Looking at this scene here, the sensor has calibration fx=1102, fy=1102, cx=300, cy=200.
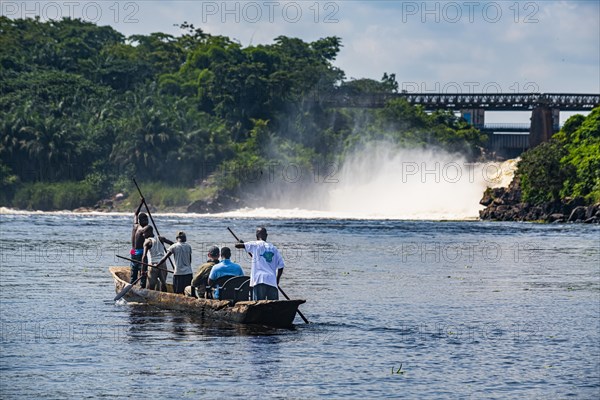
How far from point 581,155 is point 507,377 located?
Answer: 80339 mm

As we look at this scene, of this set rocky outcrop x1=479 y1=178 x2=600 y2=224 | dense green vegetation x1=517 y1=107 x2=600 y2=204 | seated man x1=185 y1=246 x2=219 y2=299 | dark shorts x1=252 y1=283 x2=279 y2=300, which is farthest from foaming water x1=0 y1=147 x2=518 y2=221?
dark shorts x1=252 y1=283 x2=279 y2=300

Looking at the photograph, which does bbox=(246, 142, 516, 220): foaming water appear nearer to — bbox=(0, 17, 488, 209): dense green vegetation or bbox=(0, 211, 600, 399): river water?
bbox=(0, 17, 488, 209): dense green vegetation

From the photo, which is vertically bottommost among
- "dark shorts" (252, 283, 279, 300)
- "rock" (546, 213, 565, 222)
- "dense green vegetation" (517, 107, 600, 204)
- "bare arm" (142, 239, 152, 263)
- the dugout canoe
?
the dugout canoe

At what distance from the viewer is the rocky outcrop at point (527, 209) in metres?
92.3

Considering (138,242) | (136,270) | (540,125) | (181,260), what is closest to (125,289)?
(136,270)

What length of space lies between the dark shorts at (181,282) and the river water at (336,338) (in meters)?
0.80

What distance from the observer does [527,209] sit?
323 feet

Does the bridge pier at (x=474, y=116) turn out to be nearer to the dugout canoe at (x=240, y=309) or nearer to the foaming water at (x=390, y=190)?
the foaming water at (x=390, y=190)

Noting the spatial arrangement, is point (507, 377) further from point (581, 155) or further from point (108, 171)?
point (108, 171)

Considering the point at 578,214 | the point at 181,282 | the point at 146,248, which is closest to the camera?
the point at 181,282

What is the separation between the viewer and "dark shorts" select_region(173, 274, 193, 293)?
1166 inches

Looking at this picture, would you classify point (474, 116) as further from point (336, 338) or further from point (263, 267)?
point (263, 267)

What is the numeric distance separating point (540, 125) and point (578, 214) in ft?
128

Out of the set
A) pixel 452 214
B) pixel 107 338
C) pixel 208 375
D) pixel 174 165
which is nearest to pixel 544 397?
pixel 208 375
